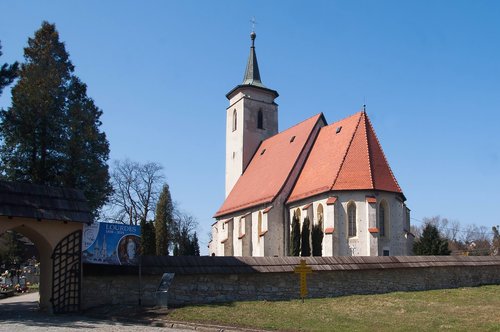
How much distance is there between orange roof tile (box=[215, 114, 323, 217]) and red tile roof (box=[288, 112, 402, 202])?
151 centimetres

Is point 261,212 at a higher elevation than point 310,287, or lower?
higher

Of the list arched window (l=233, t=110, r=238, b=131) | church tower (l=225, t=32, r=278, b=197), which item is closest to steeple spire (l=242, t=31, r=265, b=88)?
church tower (l=225, t=32, r=278, b=197)

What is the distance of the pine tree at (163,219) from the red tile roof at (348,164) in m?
14.2

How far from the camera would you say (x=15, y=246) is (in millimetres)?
35031

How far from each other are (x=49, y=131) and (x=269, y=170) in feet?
57.9

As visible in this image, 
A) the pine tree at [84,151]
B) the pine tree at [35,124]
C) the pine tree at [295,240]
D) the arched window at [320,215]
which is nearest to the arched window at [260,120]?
the arched window at [320,215]

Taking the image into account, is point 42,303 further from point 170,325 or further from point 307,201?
point 307,201

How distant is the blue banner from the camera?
16.4 m

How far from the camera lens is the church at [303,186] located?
30.0 metres

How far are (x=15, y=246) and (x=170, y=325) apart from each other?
2585 cm

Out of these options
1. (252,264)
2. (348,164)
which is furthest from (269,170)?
(252,264)

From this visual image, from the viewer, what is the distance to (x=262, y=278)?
18.0m

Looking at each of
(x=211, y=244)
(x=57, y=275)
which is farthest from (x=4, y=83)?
(x=211, y=244)

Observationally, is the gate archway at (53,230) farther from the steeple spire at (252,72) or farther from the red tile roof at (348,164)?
the steeple spire at (252,72)
